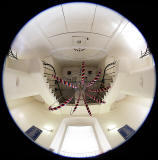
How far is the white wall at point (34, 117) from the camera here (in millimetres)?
542

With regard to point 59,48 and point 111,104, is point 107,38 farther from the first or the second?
point 111,104

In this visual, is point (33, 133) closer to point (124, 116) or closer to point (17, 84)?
point (17, 84)

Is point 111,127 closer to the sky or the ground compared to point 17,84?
closer to the ground

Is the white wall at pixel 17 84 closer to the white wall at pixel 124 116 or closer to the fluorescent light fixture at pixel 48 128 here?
the fluorescent light fixture at pixel 48 128

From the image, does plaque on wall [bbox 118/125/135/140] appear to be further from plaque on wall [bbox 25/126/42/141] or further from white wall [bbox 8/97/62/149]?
plaque on wall [bbox 25/126/42/141]

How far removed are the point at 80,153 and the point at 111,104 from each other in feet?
1.19

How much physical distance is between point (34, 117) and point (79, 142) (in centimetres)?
34

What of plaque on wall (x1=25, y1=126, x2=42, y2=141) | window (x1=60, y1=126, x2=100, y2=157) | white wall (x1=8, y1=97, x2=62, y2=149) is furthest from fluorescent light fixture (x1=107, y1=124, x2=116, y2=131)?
plaque on wall (x1=25, y1=126, x2=42, y2=141)

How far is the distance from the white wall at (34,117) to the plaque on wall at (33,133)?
2cm

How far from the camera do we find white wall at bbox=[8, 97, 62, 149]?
542 mm

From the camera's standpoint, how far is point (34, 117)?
1.84ft

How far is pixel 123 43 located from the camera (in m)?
0.54

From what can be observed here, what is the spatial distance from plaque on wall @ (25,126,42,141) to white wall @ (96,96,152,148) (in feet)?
1.28

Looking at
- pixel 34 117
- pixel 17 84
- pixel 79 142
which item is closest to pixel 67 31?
pixel 17 84
